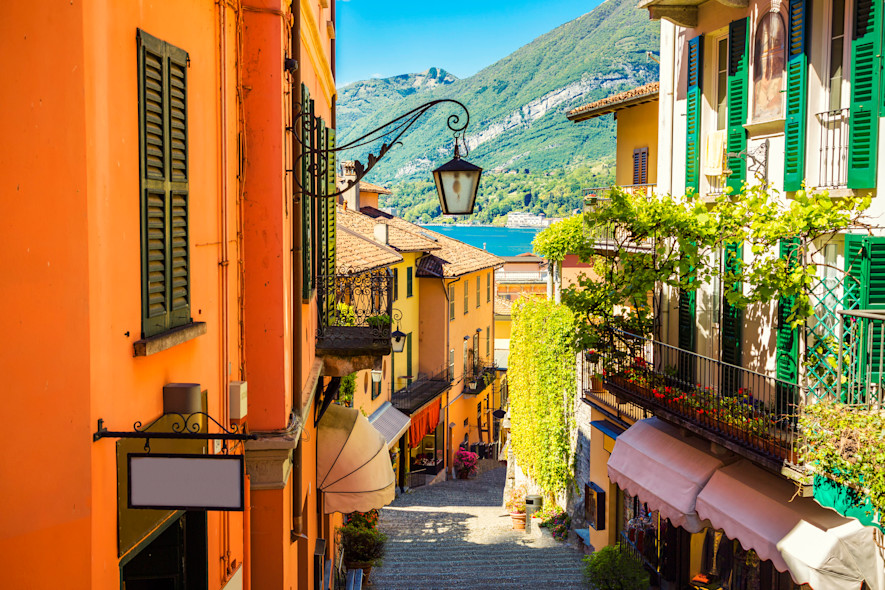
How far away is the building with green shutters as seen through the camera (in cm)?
906

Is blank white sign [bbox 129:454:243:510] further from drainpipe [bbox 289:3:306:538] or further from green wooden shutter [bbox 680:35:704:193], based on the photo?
green wooden shutter [bbox 680:35:704:193]

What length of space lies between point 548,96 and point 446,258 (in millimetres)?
136646

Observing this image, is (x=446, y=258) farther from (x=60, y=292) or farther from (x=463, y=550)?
(x=60, y=292)

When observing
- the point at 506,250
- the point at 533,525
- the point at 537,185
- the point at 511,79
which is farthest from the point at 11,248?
the point at 511,79

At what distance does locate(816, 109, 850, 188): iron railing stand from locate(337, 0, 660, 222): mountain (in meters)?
118

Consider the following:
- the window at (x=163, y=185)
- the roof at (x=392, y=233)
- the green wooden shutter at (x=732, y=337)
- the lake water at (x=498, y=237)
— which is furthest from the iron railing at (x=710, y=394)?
the lake water at (x=498, y=237)

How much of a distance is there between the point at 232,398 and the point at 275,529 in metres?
1.59

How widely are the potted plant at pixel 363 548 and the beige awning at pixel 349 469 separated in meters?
4.38

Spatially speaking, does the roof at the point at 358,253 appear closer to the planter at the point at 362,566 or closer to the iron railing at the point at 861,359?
the planter at the point at 362,566

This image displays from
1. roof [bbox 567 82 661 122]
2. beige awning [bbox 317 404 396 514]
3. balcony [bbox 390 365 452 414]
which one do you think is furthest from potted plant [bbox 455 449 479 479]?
beige awning [bbox 317 404 396 514]

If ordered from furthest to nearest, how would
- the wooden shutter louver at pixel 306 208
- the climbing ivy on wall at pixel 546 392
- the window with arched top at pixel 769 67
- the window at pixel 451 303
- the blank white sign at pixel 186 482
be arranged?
the window at pixel 451 303
the climbing ivy on wall at pixel 546 392
the window with arched top at pixel 769 67
the wooden shutter louver at pixel 306 208
the blank white sign at pixel 186 482

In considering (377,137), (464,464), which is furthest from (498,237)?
→ (377,137)

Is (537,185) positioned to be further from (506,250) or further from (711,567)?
(711,567)

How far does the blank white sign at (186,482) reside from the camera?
3725 millimetres
